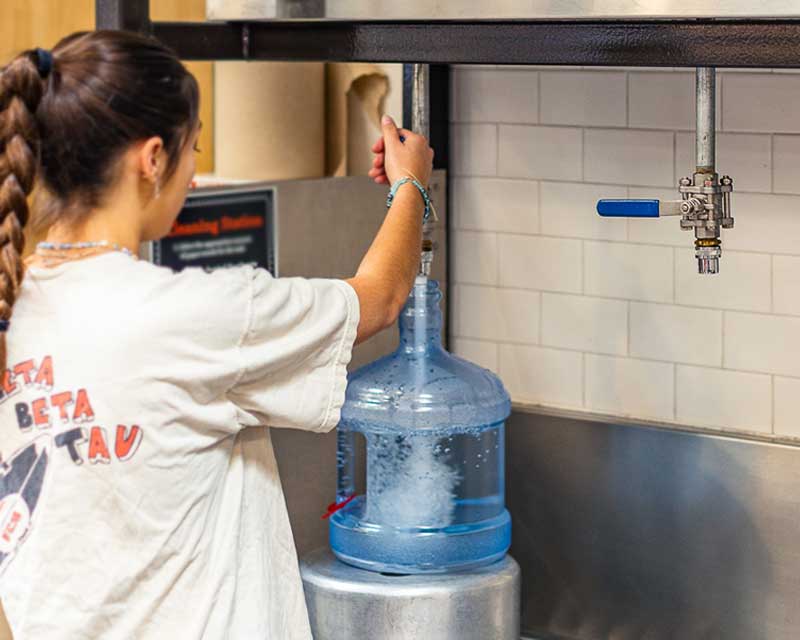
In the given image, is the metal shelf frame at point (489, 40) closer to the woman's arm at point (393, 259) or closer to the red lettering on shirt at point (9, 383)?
the woman's arm at point (393, 259)

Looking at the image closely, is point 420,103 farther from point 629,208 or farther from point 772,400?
point 772,400

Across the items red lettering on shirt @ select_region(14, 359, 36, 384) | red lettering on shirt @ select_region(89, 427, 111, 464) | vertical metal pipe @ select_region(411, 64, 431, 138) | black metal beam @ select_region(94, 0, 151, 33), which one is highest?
black metal beam @ select_region(94, 0, 151, 33)

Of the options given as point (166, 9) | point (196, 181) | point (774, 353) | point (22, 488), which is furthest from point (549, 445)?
point (22, 488)

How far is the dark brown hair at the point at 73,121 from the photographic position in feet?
3.31

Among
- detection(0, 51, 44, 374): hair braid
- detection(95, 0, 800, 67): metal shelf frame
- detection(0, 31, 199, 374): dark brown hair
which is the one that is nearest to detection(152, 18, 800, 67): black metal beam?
detection(95, 0, 800, 67): metal shelf frame

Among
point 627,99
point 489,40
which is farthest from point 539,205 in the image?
point 489,40

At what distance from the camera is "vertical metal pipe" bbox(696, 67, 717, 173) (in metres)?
1.61

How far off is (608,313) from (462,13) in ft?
2.21

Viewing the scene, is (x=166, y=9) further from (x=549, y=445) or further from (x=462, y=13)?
(x=549, y=445)

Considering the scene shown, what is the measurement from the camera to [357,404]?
1.85 metres

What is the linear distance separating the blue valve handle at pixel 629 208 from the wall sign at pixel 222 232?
53 cm

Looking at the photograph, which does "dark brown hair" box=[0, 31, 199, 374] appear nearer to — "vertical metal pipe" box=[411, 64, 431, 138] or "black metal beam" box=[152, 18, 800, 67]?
"black metal beam" box=[152, 18, 800, 67]

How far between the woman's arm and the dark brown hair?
23 centimetres

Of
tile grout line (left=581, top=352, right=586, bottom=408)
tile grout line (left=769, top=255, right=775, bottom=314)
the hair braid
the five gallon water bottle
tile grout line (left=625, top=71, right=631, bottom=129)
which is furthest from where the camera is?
tile grout line (left=581, top=352, right=586, bottom=408)
